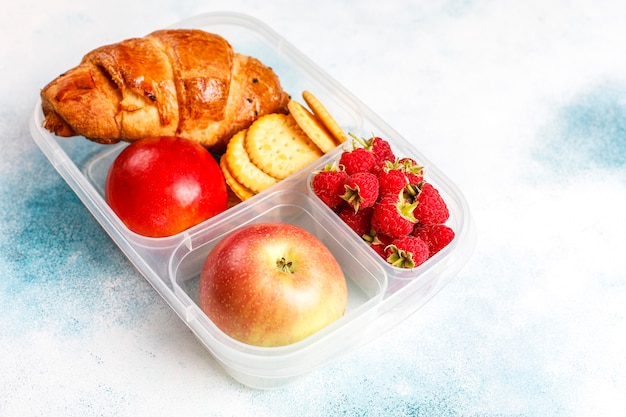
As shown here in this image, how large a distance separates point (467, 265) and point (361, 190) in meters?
0.34

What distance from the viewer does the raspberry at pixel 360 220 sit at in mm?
1484

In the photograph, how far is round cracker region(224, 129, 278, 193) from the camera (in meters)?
1.58

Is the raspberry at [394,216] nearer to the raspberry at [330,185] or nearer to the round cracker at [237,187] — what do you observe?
the raspberry at [330,185]

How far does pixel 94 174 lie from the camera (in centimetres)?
175

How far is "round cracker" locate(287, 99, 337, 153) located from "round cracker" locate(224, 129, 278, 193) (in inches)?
4.5

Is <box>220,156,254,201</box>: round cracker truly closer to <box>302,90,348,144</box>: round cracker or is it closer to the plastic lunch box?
the plastic lunch box

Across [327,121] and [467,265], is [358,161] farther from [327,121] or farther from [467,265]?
[467,265]

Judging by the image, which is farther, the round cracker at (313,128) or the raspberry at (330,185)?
the round cracker at (313,128)

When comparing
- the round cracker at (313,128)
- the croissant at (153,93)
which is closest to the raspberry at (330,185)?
the round cracker at (313,128)

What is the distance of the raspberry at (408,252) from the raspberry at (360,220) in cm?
8

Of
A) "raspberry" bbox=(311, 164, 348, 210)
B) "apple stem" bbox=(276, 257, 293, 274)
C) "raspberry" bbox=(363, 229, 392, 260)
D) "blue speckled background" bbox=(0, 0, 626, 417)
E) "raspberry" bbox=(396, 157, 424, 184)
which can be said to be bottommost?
"blue speckled background" bbox=(0, 0, 626, 417)

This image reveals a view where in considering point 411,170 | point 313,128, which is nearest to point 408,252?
point 411,170

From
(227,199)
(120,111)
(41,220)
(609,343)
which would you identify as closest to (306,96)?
(227,199)

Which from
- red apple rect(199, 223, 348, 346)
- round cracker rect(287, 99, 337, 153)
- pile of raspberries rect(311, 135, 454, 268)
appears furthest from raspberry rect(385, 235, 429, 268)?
round cracker rect(287, 99, 337, 153)
